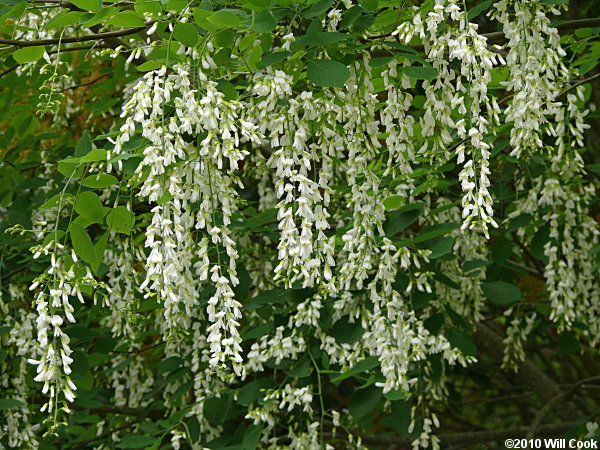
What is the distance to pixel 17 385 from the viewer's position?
12.5 feet

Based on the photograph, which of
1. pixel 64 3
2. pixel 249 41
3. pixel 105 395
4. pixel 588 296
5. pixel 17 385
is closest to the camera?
pixel 249 41

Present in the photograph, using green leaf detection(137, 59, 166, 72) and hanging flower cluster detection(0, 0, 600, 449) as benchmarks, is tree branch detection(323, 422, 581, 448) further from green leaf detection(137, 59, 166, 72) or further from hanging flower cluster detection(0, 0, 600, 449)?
green leaf detection(137, 59, 166, 72)

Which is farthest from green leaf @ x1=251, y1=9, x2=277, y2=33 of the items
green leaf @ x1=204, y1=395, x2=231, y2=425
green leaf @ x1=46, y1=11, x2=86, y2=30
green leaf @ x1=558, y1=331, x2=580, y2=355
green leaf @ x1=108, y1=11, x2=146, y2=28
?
green leaf @ x1=558, y1=331, x2=580, y2=355

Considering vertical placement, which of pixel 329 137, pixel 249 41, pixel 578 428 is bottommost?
pixel 578 428

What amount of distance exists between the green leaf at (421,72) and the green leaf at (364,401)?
1.54 metres

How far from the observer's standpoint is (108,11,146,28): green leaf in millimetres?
2240

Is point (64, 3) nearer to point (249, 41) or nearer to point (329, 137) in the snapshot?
point (249, 41)

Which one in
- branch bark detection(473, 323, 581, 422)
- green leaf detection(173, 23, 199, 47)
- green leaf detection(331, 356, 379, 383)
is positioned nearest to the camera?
green leaf detection(173, 23, 199, 47)

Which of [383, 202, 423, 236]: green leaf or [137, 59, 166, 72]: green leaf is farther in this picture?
[383, 202, 423, 236]: green leaf

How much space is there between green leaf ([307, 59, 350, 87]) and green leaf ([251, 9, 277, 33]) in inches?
8.0

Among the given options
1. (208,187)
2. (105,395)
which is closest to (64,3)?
(208,187)

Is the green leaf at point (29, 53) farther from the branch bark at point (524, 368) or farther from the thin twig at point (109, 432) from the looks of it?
the branch bark at point (524, 368)

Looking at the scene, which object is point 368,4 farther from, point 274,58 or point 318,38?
point 274,58

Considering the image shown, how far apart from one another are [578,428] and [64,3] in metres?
3.56
